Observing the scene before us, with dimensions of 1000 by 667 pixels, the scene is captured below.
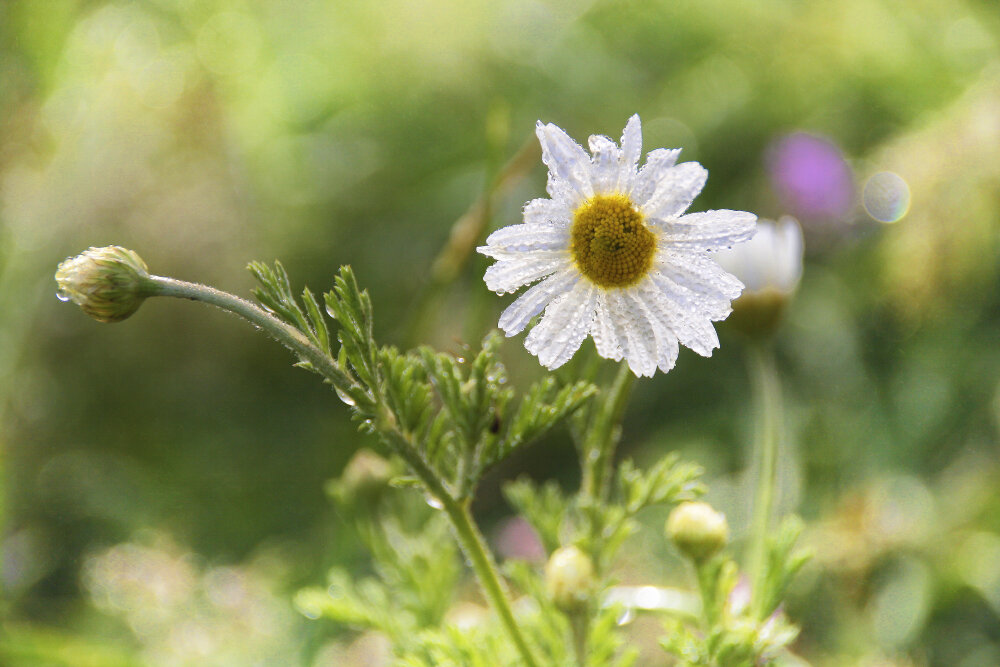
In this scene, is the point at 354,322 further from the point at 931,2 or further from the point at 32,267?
the point at 931,2

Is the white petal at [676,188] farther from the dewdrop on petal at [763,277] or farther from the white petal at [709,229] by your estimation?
the dewdrop on petal at [763,277]

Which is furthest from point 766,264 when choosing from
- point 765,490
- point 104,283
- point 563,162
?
point 104,283

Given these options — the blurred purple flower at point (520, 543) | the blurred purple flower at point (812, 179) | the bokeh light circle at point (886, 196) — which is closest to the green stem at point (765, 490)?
the blurred purple flower at point (520, 543)

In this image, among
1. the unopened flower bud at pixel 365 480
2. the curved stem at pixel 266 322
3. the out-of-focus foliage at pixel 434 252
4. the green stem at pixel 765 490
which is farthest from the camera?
the out-of-focus foliage at pixel 434 252

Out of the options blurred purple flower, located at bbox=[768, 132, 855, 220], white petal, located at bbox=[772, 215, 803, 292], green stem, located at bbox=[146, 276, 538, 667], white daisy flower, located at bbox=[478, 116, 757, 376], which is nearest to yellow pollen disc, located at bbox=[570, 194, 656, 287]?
white daisy flower, located at bbox=[478, 116, 757, 376]

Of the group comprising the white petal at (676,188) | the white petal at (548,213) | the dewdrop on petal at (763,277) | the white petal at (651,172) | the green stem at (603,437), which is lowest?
the green stem at (603,437)

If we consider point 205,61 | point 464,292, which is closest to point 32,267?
point 205,61

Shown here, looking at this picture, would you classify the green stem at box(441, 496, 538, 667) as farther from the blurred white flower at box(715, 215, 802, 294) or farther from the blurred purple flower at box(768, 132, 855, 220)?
the blurred purple flower at box(768, 132, 855, 220)
